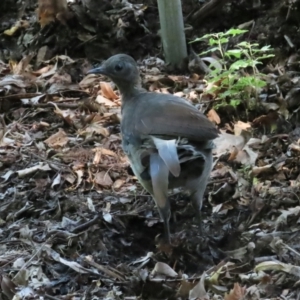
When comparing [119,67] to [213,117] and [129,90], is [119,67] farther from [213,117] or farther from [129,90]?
[213,117]

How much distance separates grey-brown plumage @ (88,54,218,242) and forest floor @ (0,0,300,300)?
0.36 m

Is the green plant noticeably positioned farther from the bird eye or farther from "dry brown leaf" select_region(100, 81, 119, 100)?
the bird eye

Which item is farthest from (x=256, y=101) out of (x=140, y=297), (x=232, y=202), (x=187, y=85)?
(x=140, y=297)

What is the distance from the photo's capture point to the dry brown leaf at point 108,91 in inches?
255

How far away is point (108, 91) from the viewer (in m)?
6.52

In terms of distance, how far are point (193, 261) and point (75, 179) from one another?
1.42m

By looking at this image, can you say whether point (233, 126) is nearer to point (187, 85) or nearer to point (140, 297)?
point (187, 85)

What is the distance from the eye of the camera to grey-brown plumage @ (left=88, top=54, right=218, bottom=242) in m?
4.08

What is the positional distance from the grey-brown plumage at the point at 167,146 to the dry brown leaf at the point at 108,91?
1878mm

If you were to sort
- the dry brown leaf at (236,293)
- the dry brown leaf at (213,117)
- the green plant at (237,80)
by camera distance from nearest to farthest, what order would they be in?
1. the dry brown leaf at (236,293)
2. the green plant at (237,80)
3. the dry brown leaf at (213,117)

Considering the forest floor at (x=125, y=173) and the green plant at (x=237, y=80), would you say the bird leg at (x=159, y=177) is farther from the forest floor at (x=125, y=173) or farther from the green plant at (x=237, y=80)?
the green plant at (x=237, y=80)

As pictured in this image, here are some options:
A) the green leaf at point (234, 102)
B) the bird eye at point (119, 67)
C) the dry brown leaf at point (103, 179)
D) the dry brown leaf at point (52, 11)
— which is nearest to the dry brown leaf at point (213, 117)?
the green leaf at point (234, 102)

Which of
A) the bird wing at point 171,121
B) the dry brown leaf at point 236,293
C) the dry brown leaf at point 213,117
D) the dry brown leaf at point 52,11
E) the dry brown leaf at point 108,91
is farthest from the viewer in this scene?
the dry brown leaf at point 52,11

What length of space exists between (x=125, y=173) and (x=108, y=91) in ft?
4.55
